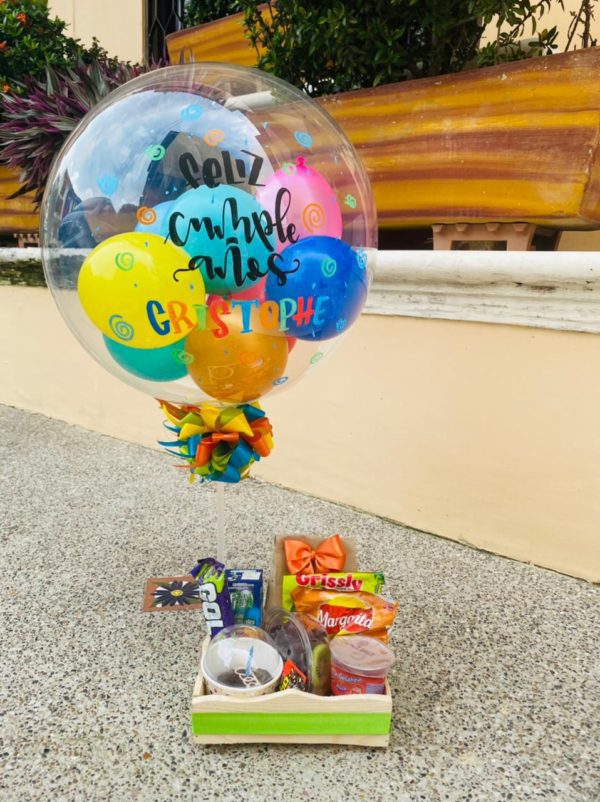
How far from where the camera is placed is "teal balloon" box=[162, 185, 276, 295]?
4.42 feet

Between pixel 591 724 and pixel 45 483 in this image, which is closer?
pixel 591 724

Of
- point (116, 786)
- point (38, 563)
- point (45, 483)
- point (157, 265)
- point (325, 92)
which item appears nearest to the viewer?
point (157, 265)

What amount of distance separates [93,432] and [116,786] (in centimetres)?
288

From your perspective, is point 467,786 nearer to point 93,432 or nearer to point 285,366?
point 285,366

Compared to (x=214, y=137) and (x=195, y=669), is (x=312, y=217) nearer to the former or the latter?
(x=214, y=137)

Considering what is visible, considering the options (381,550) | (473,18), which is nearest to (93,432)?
(381,550)

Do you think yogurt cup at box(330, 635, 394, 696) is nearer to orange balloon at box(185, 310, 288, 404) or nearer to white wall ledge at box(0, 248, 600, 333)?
orange balloon at box(185, 310, 288, 404)

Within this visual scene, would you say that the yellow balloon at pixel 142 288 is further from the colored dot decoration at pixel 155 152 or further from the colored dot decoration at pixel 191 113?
the colored dot decoration at pixel 191 113

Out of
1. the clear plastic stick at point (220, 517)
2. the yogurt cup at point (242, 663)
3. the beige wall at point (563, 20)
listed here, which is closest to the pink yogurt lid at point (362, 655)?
the yogurt cup at point (242, 663)

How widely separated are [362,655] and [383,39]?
234 centimetres

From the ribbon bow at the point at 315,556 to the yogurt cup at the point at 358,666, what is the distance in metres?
0.33

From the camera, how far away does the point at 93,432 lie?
4.09 metres

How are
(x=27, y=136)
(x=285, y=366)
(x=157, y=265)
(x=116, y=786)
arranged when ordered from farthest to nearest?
(x=27, y=136) < (x=285, y=366) < (x=116, y=786) < (x=157, y=265)

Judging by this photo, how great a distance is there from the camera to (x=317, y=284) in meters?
1.45
